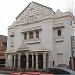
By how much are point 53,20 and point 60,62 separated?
23.4 ft

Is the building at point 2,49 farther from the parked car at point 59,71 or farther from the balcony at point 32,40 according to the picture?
the parked car at point 59,71

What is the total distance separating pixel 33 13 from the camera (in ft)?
134

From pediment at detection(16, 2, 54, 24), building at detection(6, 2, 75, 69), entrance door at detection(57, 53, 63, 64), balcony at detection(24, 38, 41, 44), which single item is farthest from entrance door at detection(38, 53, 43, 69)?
pediment at detection(16, 2, 54, 24)

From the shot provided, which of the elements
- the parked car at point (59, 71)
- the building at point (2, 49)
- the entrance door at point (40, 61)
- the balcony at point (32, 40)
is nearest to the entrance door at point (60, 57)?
the entrance door at point (40, 61)

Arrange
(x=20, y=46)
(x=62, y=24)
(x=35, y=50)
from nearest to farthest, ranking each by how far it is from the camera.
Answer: (x=62, y=24) < (x=35, y=50) < (x=20, y=46)

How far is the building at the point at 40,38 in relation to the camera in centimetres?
3588

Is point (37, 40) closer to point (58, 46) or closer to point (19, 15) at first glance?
point (58, 46)

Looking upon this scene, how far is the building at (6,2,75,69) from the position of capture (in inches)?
1412

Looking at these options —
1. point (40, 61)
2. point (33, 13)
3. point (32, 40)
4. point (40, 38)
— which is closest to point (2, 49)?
point (32, 40)

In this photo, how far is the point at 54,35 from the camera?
123ft

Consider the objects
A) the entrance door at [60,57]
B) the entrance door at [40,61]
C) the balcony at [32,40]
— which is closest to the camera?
the entrance door at [60,57]

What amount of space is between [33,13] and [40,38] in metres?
5.19

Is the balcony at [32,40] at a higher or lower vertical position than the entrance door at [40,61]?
higher

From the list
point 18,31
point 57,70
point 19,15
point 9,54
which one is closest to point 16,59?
point 9,54
